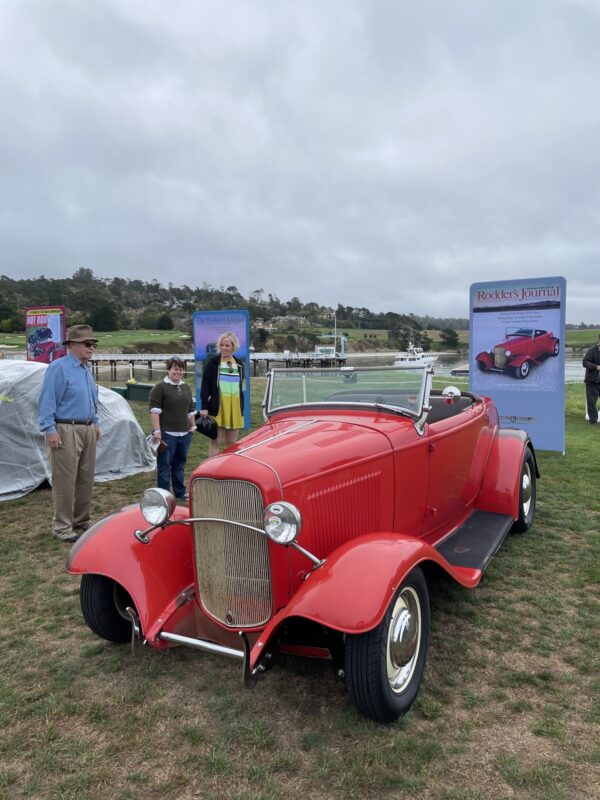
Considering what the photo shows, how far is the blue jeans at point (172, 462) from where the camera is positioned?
6.11m

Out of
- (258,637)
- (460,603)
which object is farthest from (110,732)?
(460,603)

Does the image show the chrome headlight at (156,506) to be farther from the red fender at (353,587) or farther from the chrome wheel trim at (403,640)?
the chrome wheel trim at (403,640)

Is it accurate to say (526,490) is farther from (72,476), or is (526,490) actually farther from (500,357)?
A: (72,476)

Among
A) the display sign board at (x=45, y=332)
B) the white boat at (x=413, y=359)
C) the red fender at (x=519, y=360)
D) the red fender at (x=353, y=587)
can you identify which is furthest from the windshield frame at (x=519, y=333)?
the display sign board at (x=45, y=332)

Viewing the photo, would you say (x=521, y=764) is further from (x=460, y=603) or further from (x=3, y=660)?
(x=3, y=660)

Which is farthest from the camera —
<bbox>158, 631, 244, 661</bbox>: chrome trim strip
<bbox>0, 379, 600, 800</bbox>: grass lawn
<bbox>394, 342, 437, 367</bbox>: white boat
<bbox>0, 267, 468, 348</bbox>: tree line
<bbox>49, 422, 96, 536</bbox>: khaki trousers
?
<bbox>0, 267, 468, 348</bbox>: tree line

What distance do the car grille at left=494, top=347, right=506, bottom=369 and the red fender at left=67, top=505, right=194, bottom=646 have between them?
7.31 m

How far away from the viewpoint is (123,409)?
27.8 ft

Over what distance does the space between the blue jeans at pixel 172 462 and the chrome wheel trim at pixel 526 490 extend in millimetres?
3644

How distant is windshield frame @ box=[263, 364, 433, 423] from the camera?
159 inches

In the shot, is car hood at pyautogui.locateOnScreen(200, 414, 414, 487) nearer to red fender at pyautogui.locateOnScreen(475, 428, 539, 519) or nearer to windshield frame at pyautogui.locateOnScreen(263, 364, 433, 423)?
windshield frame at pyautogui.locateOnScreen(263, 364, 433, 423)

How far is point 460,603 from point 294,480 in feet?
6.24

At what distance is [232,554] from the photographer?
2906 millimetres

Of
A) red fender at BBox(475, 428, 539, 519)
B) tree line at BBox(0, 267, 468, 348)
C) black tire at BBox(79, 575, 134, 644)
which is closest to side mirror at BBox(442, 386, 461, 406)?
red fender at BBox(475, 428, 539, 519)
